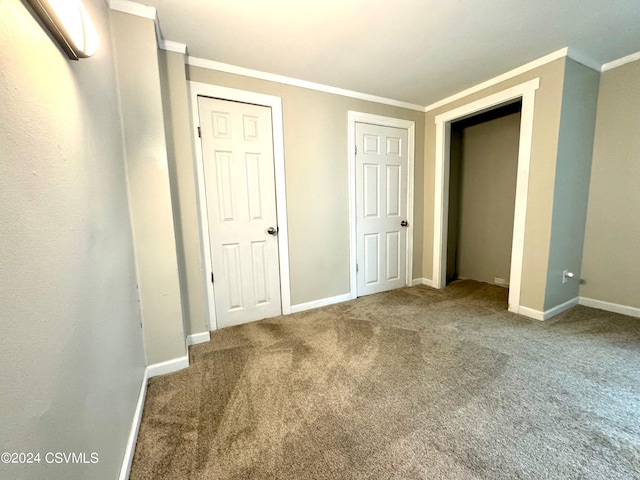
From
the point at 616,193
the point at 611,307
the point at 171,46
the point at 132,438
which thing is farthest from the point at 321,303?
the point at 616,193

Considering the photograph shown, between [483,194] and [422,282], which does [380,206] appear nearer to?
[422,282]

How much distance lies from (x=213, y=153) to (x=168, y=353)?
1.66 m

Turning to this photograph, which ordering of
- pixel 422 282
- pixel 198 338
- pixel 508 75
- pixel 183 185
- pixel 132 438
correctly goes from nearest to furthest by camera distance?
pixel 132 438 → pixel 183 185 → pixel 198 338 → pixel 508 75 → pixel 422 282

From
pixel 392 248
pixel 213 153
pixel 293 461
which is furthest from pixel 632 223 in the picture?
pixel 213 153

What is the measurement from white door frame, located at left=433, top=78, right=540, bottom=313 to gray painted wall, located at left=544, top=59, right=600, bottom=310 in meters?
0.22

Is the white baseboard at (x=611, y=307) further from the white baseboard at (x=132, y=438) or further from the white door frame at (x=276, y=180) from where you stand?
the white baseboard at (x=132, y=438)

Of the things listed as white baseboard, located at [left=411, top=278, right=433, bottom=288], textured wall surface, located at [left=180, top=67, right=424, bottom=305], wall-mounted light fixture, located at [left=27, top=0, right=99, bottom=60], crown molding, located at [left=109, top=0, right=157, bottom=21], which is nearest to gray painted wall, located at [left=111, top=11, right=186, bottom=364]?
crown molding, located at [left=109, top=0, right=157, bottom=21]

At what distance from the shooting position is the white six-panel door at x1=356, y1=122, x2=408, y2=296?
308cm

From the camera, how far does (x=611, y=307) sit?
2.62 metres

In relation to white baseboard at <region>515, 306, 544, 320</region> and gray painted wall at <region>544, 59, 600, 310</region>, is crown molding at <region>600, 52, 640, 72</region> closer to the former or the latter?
gray painted wall at <region>544, 59, 600, 310</region>

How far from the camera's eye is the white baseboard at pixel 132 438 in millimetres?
1103

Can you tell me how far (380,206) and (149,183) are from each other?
2434mm

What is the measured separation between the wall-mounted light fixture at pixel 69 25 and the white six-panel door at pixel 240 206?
1305mm

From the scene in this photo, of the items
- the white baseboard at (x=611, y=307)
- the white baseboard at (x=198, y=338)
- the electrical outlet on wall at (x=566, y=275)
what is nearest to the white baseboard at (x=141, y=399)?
the white baseboard at (x=198, y=338)
